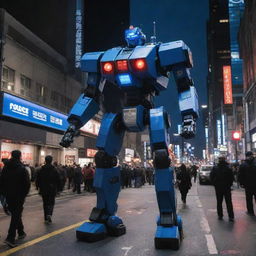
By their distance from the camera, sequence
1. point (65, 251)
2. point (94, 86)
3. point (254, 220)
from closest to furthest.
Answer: point (65, 251) → point (94, 86) → point (254, 220)

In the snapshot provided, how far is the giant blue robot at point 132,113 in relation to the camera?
5520 millimetres

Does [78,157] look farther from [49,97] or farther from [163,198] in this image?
[163,198]

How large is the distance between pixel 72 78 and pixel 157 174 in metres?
29.7

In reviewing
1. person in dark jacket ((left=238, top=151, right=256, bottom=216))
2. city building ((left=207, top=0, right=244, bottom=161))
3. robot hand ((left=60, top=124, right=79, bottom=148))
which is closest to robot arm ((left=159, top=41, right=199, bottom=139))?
robot hand ((left=60, top=124, right=79, bottom=148))

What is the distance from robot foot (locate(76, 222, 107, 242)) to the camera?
5.38m

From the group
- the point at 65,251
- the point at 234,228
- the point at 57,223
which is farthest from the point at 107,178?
the point at 234,228

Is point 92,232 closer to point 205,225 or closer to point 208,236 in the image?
point 208,236

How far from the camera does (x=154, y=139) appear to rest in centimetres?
562

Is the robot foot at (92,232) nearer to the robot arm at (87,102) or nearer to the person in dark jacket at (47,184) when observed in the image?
the robot arm at (87,102)

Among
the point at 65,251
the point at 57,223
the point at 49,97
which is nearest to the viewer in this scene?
the point at 65,251

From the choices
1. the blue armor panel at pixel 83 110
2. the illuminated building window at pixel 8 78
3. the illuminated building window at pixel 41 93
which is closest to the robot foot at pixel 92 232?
the blue armor panel at pixel 83 110

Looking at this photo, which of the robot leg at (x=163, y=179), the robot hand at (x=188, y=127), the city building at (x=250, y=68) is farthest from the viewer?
the city building at (x=250, y=68)

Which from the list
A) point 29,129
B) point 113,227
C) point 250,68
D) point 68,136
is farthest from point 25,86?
point 250,68

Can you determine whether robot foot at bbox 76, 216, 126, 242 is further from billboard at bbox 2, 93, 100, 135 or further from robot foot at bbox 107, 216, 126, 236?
billboard at bbox 2, 93, 100, 135
